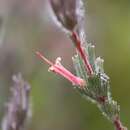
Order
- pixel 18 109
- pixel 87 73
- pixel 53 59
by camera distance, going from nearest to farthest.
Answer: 1. pixel 87 73
2. pixel 18 109
3. pixel 53 59

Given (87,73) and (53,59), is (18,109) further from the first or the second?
(53,59)

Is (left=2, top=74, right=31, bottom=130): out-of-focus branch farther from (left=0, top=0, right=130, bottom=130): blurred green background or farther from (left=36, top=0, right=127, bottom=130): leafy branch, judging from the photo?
(left=0, top=0, right=130, bottom=130): blurred green background

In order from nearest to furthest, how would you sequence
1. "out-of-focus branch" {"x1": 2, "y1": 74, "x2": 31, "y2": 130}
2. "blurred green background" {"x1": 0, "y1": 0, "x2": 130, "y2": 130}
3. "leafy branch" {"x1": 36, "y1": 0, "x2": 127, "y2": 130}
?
"leafy branch" {"x1": 36, "y1": 0, "x2": 127, "y2": 130}, "out-of-focus branch" {"x1": 2, "y1": 74, "x2": 31, "y2": 130}, "blurred green background" {"x1": 0, "y1": 0, "x2": 130, "y2": 130}

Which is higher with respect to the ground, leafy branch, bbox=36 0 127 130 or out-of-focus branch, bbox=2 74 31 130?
out-of-focus branch, bbox=2 74 31 130

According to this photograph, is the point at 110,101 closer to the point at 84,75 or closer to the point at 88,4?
the point at 84,75

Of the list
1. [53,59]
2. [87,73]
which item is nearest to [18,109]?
[87,73]

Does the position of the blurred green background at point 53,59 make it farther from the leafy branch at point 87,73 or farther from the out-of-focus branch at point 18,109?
the leafy branch at point 87,73

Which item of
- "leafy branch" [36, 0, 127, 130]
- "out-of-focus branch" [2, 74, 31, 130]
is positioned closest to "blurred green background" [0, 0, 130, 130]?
"out-of-focus branch" [2, 74, 31, 130]

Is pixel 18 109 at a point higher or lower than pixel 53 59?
lower
